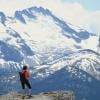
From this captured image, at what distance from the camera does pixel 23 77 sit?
60344mm

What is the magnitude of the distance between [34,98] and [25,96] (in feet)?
5.76

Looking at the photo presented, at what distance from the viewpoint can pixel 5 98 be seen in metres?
62.6

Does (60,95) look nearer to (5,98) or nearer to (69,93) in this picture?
(69,93)

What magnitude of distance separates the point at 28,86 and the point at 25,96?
6.89 ft

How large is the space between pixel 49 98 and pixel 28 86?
266 centimetres

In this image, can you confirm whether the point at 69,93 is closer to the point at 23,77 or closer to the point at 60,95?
the point at 60,95

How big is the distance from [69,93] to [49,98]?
10.4 feet

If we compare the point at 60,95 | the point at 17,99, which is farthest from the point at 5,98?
the point at 60,95

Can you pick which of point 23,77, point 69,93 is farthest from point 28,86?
point 69,93

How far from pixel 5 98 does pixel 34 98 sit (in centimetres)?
355

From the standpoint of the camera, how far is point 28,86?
61000 mm

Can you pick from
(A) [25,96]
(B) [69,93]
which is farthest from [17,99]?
(B) [69,93]

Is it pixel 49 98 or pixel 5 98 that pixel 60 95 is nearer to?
pixel 49 98

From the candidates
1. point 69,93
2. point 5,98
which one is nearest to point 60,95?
point 69,93
